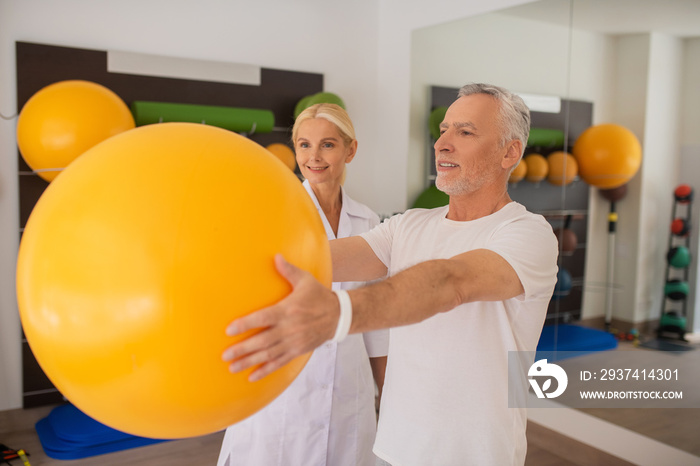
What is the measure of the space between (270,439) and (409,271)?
3.59ft

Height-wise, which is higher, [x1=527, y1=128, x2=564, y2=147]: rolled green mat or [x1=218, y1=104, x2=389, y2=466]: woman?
[x1=527, y1=128, x2=564, y2=147]: rolled green mat

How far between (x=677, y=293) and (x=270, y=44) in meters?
3.42

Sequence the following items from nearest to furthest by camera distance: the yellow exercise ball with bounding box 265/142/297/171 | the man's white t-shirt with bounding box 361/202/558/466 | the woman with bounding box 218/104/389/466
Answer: the man's white t-shirt with bounding box 361/202/558/466, the woman with bounding box 218/104/389/466, the yellow exercise ball with bounding box 265/142/297/171

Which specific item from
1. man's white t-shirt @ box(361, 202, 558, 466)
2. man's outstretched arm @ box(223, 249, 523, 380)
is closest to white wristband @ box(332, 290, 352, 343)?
man's outstretched arm @ box(223, 249, 523, 380)

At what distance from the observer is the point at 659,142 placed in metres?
3.08

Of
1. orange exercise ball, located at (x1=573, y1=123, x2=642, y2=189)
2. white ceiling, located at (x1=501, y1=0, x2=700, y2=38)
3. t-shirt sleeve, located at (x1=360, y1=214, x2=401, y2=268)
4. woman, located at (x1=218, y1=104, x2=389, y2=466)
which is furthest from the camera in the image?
orange exercise ball, located at (x1=573, y1=123, x2=642, y2=189)

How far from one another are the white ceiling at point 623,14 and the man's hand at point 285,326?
2.95m

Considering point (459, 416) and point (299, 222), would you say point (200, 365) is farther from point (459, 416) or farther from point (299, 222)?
point (459, 416)

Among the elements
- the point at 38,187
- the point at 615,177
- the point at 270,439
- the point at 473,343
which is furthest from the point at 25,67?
the point at 615,177

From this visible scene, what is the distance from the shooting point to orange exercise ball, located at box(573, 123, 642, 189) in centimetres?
321

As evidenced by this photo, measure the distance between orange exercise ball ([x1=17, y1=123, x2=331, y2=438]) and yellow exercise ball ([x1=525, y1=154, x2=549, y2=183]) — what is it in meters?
3.13

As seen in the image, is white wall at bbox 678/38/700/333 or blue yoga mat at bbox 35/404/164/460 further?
blue yoga mat at bbox 35/404/164/460

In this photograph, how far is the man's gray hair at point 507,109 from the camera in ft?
4.29

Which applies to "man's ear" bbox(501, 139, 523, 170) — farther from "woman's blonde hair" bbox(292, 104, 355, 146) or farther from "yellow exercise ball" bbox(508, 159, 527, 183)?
"yellow exercise ball" bbox(508, 159, 527, 183)
